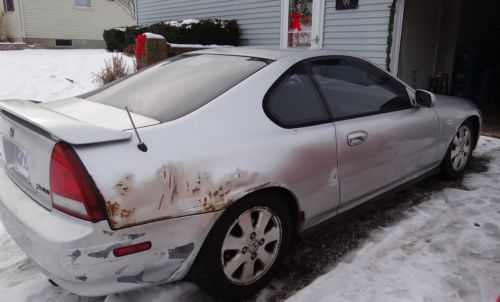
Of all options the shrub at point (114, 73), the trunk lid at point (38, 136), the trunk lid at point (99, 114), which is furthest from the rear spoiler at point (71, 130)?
the shrub at point (114, 73)

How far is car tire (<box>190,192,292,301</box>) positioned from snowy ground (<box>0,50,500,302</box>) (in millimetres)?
185

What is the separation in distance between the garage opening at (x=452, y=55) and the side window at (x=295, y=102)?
249 inches

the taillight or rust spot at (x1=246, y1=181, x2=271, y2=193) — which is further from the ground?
the taillight

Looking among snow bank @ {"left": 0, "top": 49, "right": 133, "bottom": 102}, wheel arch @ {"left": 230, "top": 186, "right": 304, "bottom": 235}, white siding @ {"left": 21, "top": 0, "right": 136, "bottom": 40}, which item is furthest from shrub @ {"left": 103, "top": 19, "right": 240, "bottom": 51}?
white siding @ {"left": 21, "top": 0, "right": 136, "bottom": 40}

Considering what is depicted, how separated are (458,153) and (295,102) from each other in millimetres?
2492

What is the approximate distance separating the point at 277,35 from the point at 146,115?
8.73 m

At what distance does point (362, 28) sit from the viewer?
8.62 m

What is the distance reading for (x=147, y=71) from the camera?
3.19 metres

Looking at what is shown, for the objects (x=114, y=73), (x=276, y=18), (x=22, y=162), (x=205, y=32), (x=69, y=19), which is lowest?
(x=114, y=73)

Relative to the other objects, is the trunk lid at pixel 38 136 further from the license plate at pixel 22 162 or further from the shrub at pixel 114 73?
the shrub at pixel 114 73

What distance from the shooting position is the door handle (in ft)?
9.40

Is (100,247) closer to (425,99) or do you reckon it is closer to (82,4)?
(425,99)

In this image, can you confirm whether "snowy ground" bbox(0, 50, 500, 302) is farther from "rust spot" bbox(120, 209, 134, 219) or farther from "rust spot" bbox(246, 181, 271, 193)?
"rust spot" bbox(120, 209, 134, 219)

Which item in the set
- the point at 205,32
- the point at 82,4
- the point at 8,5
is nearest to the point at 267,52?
the point at 205,32
